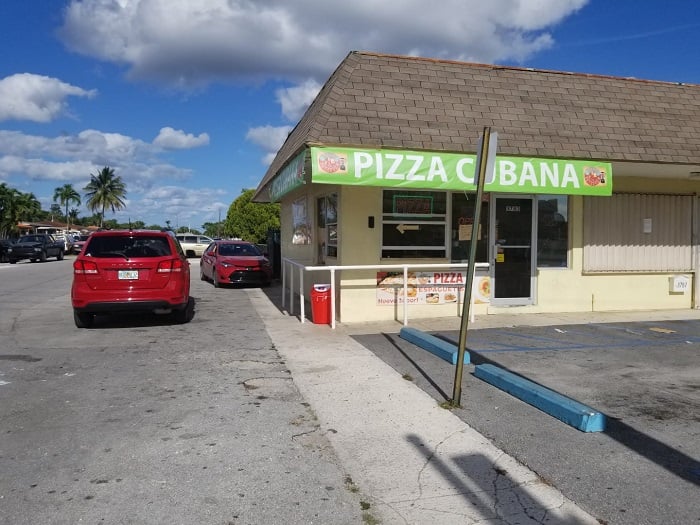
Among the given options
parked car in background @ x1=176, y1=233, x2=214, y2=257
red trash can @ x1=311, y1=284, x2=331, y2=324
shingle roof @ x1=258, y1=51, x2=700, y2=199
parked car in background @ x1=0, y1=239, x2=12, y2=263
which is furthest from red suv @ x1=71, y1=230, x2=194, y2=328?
parked car in background @ x1=176, y1=233, x2=214, y2=257

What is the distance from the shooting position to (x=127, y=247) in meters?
9.79

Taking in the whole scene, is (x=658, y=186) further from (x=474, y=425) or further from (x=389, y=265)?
(x=474, y=425)

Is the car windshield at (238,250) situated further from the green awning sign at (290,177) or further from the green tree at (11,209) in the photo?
the green tree at (11,209)

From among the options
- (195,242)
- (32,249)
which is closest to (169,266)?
(32,249)

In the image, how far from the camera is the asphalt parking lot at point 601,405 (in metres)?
3.71

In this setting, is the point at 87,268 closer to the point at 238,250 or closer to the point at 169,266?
the point at 169,266

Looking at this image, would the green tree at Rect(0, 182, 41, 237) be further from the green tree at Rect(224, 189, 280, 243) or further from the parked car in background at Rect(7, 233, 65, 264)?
the parked car in background at Rect(7, 233, 65, 264)

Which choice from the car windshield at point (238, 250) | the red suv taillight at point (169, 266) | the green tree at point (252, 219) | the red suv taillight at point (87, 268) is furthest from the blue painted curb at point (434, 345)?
the green tree at point (252, 219)

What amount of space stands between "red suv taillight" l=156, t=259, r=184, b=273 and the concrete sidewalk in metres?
3.46

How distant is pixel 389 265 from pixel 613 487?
653cm

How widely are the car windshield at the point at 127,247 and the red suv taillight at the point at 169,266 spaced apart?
18cm

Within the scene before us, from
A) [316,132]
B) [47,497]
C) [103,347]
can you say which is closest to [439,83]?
[316,132]

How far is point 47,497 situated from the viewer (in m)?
3.67

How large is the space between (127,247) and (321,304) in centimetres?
→ 343
